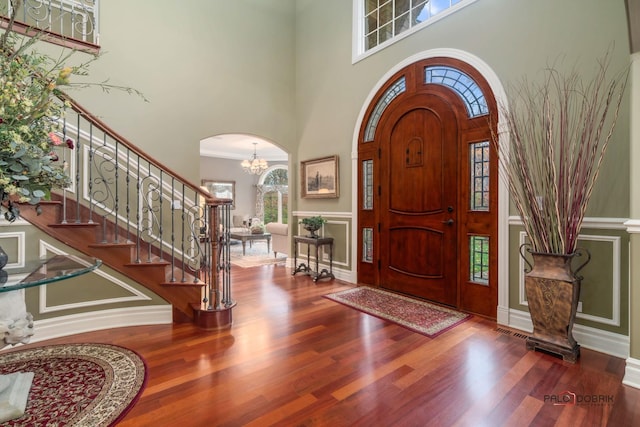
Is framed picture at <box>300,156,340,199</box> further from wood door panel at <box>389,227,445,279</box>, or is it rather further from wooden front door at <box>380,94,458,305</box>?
wood door panel at <box>389,227,445,279</box>

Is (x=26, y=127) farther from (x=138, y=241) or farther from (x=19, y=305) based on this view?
(x=138, y=241)

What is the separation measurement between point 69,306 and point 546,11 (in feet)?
16.0

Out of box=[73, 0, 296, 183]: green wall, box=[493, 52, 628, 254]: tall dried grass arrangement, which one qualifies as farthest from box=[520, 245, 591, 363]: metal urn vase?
box=[73, 0, 296, 183]: green wall

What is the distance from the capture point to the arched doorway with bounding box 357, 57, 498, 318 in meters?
3.22

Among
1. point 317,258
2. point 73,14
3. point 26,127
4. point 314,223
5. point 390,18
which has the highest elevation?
point 390,18

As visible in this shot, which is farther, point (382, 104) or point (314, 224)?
point (314, 224)

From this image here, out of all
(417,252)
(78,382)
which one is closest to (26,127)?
(78,382)

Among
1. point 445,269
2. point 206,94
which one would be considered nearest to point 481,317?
point 445,269

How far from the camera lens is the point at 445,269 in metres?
3.51

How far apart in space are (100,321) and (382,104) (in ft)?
13.0

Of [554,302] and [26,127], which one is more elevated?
[26,127]

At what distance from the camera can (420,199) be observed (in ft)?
12.3

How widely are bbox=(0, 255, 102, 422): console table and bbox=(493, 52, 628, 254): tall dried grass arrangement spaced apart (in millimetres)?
3002

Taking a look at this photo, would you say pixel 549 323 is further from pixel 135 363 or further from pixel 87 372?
pixel 87 372
